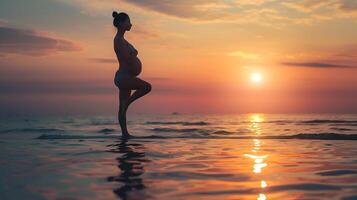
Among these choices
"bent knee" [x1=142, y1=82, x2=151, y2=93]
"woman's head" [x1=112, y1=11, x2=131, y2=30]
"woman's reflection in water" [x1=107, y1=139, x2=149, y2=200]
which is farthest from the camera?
"bent knee" [x1=142, y1=82, x2=151, y2=93]

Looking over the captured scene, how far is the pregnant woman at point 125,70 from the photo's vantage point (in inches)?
339

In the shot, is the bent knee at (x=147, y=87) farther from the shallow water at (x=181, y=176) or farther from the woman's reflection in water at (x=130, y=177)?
the woman's reflection in water at (x=130, y=177)

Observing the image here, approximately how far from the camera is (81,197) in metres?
2.67

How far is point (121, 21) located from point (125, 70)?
45.5 inches

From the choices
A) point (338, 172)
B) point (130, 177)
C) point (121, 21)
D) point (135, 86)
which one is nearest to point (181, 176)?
point (130, 177)

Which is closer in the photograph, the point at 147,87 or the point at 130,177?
the point at 130,177

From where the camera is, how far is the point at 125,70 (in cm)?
871

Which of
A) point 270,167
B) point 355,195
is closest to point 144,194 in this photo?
point 355,195

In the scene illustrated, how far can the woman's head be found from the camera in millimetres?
8711

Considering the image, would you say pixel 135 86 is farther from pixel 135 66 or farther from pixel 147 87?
pixel 135 66

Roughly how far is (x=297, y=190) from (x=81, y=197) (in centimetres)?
162

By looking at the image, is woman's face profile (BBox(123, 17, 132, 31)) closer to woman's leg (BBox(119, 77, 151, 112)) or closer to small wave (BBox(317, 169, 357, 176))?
woman's leg (BBox(119, 77, 151, 112))

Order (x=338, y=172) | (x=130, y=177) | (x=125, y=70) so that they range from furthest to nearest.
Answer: (x=125, y=70), (x=338, y=172), (x=130, y=177)

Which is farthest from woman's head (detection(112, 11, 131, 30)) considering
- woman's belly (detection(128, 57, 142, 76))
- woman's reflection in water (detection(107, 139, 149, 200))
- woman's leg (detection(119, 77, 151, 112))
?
woman's reflection in water (detection(107, 139, 149, 200))
